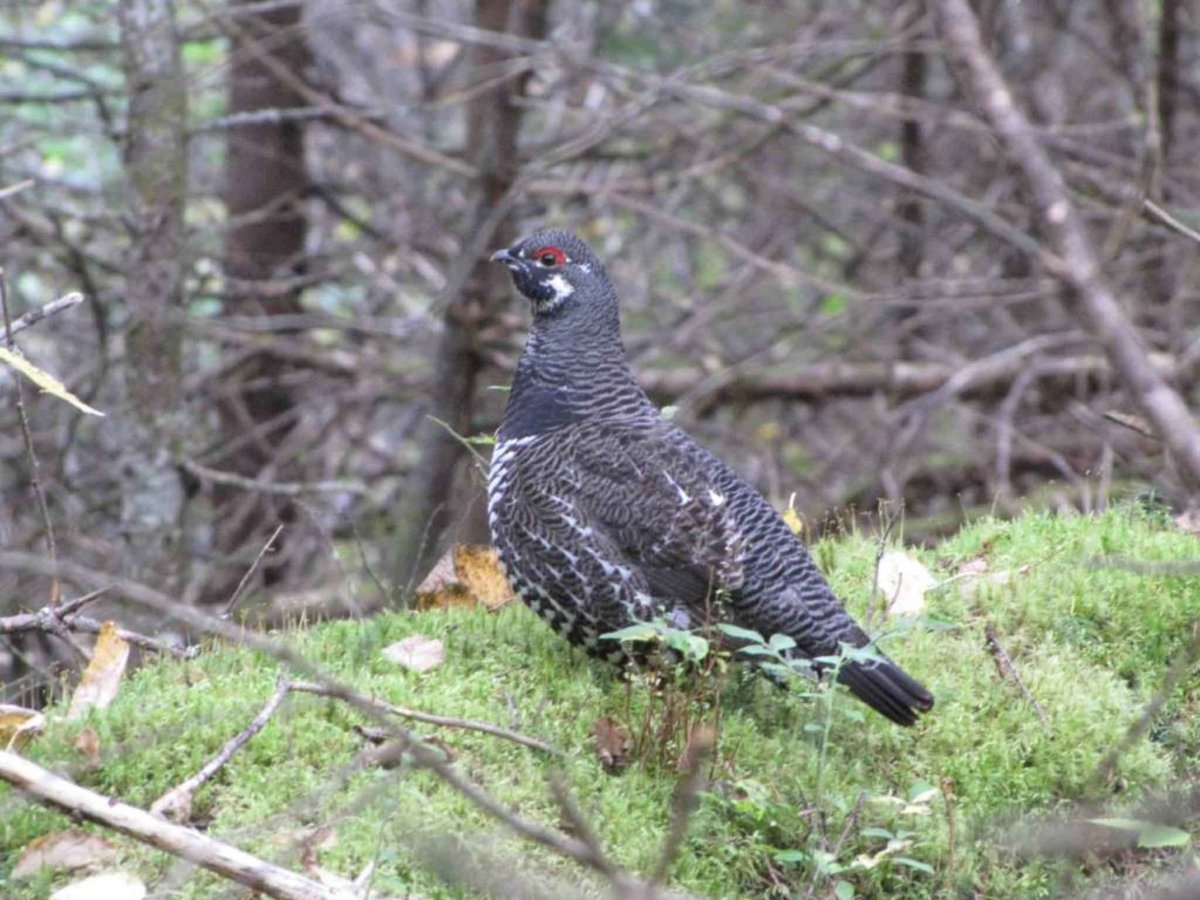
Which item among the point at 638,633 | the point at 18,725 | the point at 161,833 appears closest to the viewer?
the point at 161,833

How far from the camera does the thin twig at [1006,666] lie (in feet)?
17.1

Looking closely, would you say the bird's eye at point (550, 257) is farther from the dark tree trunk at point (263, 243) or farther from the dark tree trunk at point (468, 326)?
the dark tree trunk at point (263, 243)

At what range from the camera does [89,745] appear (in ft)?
14.5

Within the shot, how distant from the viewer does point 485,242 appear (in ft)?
32.1

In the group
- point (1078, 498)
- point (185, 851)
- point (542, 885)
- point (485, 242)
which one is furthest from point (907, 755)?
point (485, 242)

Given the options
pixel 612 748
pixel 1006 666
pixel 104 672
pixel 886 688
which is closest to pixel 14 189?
pixel 104 672

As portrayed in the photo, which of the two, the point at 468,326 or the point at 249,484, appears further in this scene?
the point at 468,326

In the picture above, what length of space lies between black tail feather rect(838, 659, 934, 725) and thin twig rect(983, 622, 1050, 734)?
566 mm

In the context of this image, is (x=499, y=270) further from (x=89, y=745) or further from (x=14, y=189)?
(x=89, y=745)

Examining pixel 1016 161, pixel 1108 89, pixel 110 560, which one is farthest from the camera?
pixel 1108 89

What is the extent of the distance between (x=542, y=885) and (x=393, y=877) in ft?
1.32

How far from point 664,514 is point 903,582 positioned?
4.16ft

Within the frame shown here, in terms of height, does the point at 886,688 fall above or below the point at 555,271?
below

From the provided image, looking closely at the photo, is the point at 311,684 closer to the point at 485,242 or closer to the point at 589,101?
the point at 485,242
